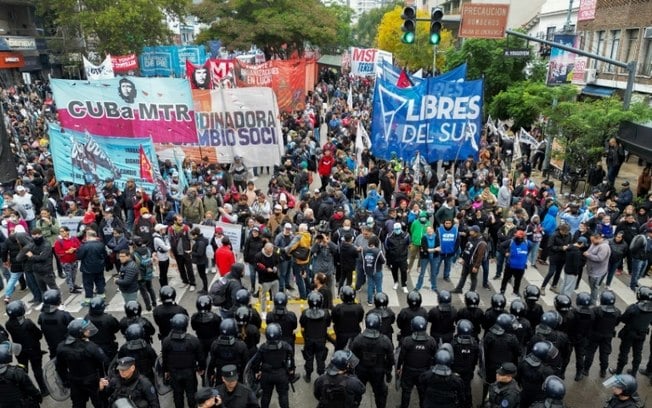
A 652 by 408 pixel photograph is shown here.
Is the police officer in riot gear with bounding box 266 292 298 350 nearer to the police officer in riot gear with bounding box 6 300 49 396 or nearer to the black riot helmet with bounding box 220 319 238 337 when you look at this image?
the black riot helmet with bounding box 220 319 238 337

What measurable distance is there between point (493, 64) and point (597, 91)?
319 inches

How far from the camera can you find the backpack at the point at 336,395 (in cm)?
529

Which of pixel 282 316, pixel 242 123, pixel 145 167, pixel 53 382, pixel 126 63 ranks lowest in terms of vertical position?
pixel 53 382

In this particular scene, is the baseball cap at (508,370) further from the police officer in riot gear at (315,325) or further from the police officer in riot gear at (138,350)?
the police officer in riot gear at (138,350)

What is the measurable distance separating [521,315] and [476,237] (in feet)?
9.76

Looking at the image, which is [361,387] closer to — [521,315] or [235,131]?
[521,315]

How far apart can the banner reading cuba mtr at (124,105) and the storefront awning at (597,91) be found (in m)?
22.3

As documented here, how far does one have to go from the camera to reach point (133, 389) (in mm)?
5164

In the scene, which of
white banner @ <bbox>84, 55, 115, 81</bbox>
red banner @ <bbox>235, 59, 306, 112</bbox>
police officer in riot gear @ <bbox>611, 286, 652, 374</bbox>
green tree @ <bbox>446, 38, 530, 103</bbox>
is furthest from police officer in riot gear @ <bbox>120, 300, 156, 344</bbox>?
green tree @ <bbox>446, 38, 530, 103</bbox>

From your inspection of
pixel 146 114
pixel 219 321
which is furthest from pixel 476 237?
pixel 146 114

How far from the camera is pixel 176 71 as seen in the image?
1399 inches

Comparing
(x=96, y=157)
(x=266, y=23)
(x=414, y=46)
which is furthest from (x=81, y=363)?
(x=266, y=23)

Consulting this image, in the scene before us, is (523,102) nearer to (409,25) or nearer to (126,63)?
(409,25)

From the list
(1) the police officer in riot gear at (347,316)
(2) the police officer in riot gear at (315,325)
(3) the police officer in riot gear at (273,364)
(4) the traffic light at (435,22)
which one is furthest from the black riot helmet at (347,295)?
(4) the traffic light at (435,22)
